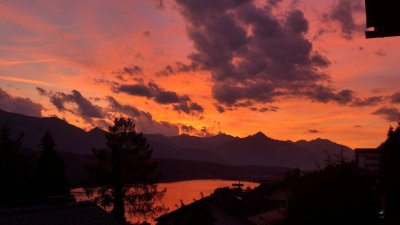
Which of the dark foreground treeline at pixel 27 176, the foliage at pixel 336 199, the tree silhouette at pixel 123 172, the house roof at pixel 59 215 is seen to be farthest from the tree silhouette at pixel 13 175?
the foliage at pixel 336 199

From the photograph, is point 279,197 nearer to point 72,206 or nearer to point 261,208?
point 261,208

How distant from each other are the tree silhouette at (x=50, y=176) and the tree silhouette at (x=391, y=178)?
41385 mm

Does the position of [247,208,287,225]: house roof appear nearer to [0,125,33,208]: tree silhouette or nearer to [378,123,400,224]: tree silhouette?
[378,123,400,224]: tree silhouette

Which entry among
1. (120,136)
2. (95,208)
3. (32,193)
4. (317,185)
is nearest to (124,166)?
(120,136)

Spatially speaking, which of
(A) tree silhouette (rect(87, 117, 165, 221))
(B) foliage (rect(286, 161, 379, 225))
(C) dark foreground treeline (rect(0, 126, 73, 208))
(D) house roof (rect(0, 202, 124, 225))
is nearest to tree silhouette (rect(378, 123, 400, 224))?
(B) foliage (rect(286, 161, 379, 225))

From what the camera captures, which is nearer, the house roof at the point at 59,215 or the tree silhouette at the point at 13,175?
the house roof at the point at 59,215

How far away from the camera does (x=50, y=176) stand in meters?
61.8

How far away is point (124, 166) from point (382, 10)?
177 feet

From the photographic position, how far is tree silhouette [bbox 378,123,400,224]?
3059 cm

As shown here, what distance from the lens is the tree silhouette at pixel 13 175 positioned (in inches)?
2125

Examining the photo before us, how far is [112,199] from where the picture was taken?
56.3 metres

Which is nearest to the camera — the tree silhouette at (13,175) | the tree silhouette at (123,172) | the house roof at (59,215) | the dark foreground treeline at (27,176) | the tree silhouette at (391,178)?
the house roof at (59,215)

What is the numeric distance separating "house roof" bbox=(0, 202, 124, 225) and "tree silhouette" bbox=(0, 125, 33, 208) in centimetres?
2366

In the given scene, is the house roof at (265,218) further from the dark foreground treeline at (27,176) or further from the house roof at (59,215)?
the dark foreground treeline at (27,176)
